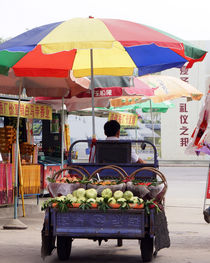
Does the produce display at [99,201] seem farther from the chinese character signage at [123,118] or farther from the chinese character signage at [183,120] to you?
the chinese character signage at [183,120]

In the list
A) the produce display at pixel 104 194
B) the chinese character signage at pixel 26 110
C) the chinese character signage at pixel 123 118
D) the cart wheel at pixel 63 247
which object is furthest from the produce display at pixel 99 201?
the chinese character signage at pixel 123 118

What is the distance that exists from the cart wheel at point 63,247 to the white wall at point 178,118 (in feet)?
113

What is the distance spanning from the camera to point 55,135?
16891 mm

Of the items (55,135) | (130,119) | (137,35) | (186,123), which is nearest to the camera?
(137,35)

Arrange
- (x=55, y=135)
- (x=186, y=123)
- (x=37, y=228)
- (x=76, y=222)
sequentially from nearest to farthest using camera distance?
1. (x=76, y=222)
2. (x=37, y=228)
3. (x=55, y=135)
4. (x=186, y=123)

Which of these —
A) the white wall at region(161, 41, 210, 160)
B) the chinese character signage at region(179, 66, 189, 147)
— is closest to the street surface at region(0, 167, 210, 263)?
the chinese character signage at region(179, 66, 189, 147)

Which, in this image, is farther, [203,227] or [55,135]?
[55,135]

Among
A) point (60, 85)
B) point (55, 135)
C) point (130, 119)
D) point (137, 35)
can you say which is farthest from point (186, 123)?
point (137, 35)

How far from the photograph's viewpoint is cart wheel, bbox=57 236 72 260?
716 centimetres

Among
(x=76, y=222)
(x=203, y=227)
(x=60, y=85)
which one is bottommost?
(x=203, y=227)

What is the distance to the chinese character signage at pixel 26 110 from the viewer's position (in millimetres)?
12359

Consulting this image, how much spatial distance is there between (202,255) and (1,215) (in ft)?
18.0

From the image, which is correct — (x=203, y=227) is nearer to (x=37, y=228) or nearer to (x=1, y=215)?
(x=37, y=228)

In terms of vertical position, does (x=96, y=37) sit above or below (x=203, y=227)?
above
